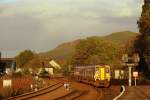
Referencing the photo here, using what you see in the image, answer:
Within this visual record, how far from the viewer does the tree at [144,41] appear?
69312 mm

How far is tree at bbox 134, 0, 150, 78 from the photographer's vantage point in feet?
227

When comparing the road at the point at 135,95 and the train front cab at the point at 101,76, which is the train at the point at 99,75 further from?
the road at the point at 135,95

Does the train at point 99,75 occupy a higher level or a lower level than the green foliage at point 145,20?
lower

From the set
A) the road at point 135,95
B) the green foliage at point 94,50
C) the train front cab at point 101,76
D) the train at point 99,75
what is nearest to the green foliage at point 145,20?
the train at point 99,75

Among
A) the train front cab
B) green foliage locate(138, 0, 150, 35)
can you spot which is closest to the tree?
green foliage locate(138, 0, 150, 35)

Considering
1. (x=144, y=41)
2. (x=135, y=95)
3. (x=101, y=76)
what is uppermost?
(x=144, y=41)

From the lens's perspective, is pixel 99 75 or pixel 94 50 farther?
Result: pixel 94 50

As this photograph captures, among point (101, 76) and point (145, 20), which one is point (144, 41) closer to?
point (145, 20)

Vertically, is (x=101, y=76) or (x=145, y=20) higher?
(x=145, y=20)

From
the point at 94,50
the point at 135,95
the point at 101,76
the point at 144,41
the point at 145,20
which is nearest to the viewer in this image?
the point at 135,95

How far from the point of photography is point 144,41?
7031 cm

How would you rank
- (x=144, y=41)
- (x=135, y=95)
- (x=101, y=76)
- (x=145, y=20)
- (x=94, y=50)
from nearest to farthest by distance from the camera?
1. (x=135, y=95)
2. (x=101, y=76)
3. (x=144, y=41)
4. (x=145, y=20)
5. (x=94, y=50)

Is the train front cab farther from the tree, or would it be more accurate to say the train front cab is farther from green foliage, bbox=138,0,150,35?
green foliage, bbox=138,0,150,35

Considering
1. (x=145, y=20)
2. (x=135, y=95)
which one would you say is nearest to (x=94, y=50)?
(x=145, y=20)
